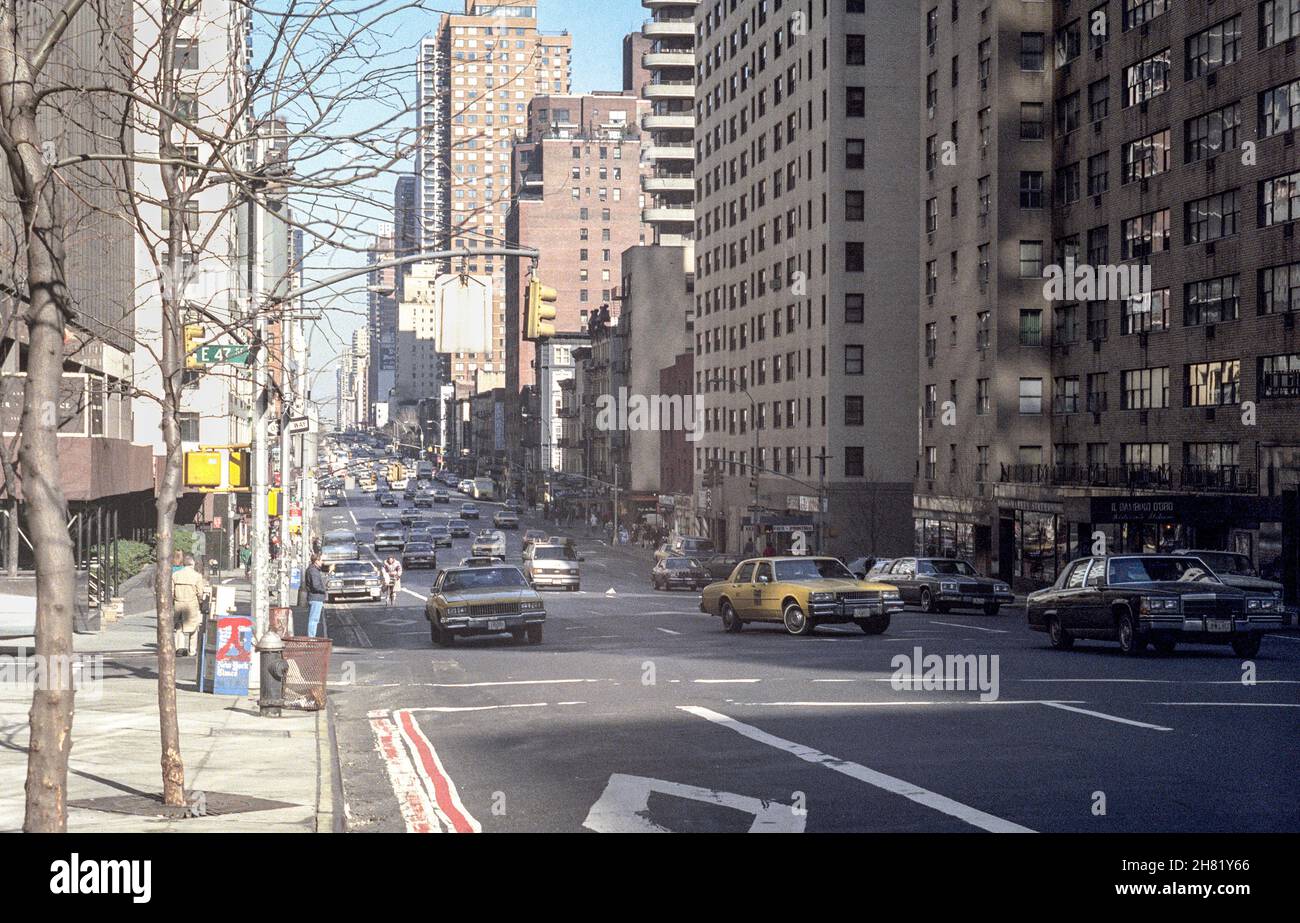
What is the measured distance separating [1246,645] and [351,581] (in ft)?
110

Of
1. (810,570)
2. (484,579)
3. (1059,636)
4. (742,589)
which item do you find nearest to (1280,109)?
(810,570)

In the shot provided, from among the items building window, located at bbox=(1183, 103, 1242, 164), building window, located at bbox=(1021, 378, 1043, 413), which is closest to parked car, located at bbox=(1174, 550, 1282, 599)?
building window, located at bbox=(1183, 103, 1242, 164)

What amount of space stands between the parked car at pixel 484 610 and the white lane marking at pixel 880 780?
13.2 m

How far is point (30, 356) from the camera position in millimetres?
8250

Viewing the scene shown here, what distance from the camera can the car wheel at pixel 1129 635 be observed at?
25042 millimetres

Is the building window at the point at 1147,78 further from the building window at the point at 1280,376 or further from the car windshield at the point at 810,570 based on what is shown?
the car windshield at the point at 810,570

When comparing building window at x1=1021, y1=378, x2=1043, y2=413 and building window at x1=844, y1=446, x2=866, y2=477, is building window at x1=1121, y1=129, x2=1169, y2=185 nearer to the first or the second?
building window at x1=1021, y1=378, x2=1043, y2=413

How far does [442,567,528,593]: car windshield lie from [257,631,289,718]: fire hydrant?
42.5 ft

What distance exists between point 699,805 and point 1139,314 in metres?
52.3

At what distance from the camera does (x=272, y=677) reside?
18547mm

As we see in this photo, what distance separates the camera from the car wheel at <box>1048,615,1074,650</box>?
1075 inches

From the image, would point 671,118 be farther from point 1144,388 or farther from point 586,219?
point 1144,388
